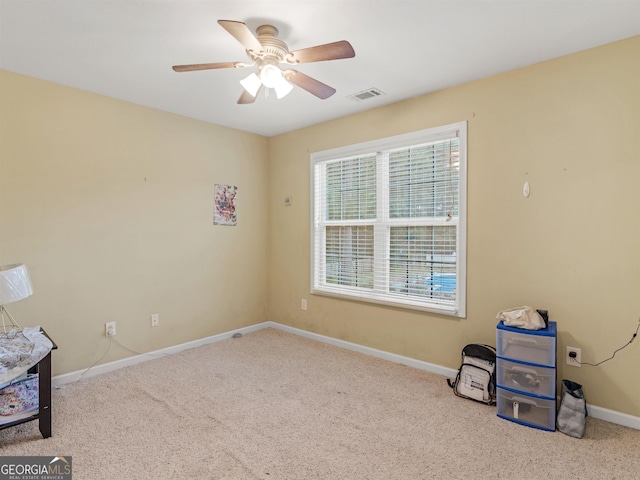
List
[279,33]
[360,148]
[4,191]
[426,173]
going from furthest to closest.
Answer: [360,148]
[426,173]
[4,191]
[279,33]

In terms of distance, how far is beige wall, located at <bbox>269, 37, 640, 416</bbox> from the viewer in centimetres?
229

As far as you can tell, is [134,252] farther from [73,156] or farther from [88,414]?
[88,414]

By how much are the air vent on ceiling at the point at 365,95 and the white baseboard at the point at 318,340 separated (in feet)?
7.83

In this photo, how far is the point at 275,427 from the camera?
90.5 inches

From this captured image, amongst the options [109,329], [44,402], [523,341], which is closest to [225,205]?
[109,329]

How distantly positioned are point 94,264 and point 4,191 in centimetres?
83

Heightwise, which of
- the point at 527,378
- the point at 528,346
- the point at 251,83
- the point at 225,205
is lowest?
the point at 527,378

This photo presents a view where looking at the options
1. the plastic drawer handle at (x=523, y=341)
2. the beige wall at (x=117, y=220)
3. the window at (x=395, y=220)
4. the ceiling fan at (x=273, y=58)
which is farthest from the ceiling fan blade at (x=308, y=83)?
the plastic drawer handle at (x=523, y=341)

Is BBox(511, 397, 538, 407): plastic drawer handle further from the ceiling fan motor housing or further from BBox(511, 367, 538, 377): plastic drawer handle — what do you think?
the ceiling fan motor housing

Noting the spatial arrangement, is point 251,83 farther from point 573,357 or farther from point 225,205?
point 573,357

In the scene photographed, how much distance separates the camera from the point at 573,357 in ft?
8.11

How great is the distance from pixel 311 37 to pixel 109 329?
9.60 ft

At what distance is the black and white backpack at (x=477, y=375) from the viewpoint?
2.61 metres

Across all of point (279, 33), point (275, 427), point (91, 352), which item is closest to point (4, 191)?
point (91, 352)
